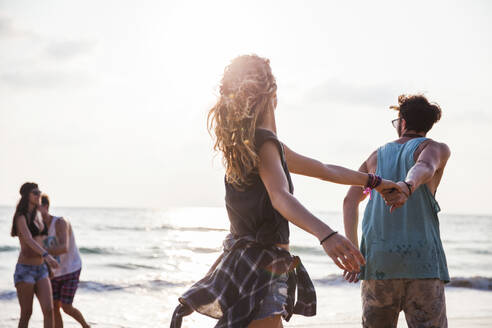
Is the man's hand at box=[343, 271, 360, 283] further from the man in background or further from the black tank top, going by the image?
the man in background

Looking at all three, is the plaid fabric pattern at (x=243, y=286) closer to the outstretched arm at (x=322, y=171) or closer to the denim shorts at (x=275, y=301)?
the denim shorts at (x=275, y=301)

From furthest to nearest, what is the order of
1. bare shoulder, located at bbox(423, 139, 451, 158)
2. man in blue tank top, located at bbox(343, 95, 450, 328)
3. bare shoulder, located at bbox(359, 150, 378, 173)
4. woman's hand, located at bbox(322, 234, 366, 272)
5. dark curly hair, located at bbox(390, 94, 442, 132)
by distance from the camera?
bare shoulder, located at bbox(359, 150, 378, 173) < dark curly hair, located at bbox(390, 94, 442, 132) < bare shoulder, located at bbox(423, 139, 451, 158) < man in blue tank top, located at bbox(343, 95, 450, 328) < woman's hand, located at bbox(322, 234, 366, 272)

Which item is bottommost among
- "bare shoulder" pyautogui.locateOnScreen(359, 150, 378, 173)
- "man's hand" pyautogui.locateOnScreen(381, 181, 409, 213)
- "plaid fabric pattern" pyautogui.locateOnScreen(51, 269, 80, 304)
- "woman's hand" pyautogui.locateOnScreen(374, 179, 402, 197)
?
"plaid fabric pattern" pyautogui.locateOnScreen(51, 269, 80, 304)

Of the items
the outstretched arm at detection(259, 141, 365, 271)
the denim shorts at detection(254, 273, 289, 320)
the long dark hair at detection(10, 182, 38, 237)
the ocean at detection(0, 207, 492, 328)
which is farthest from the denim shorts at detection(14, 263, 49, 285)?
the outstretched arm at detection(259, 141, 365, 271)

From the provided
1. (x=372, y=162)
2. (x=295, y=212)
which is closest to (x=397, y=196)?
(x=372, y=162)

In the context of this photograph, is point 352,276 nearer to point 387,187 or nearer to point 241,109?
point 387,187

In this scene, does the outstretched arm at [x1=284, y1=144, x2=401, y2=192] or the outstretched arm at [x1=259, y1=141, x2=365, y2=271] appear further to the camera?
the outstretched arm at [x1=284, y1=144, x2=401, y2=192]

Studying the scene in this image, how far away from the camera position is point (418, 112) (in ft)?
11.4

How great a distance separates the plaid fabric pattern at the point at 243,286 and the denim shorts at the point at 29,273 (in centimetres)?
459

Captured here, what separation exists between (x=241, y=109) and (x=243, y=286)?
0.68m

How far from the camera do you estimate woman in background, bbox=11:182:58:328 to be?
6297mm

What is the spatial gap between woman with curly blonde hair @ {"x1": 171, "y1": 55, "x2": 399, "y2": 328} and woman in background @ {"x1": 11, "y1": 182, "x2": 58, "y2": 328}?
450 centimetres

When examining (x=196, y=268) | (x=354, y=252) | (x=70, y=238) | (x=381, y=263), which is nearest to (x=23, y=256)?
(x=70, y=238)

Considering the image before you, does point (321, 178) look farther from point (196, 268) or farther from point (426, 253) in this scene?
point (196, 268)
